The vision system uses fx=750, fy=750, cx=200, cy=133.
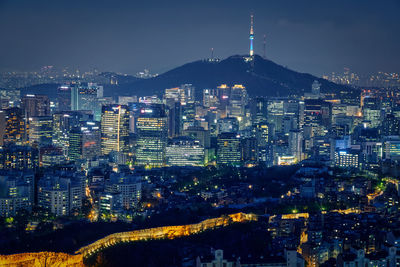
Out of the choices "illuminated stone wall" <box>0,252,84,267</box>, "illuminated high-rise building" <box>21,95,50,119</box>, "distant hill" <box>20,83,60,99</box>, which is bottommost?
"illuminated stone wall" <box>0,252,84,267</box>

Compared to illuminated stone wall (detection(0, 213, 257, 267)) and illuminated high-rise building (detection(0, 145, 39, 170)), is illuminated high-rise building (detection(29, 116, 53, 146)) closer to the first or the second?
illuminated high-rise building (detection(0, 145, 39, 170))

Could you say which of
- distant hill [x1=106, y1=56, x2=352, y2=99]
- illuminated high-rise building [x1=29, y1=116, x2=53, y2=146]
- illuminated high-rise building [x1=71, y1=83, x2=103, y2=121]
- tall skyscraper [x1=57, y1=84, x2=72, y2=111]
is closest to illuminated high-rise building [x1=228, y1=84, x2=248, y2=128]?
distant hill [x1=106, y1=56, x2=352, y2=99]

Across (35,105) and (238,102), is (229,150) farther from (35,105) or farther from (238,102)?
(238,102)

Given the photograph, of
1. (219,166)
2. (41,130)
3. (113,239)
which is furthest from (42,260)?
(41,130)

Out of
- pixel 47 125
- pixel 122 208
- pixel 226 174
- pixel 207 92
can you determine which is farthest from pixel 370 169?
pixel 207 92

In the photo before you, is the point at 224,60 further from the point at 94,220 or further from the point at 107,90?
the point at 94,220

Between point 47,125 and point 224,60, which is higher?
point 224,60
